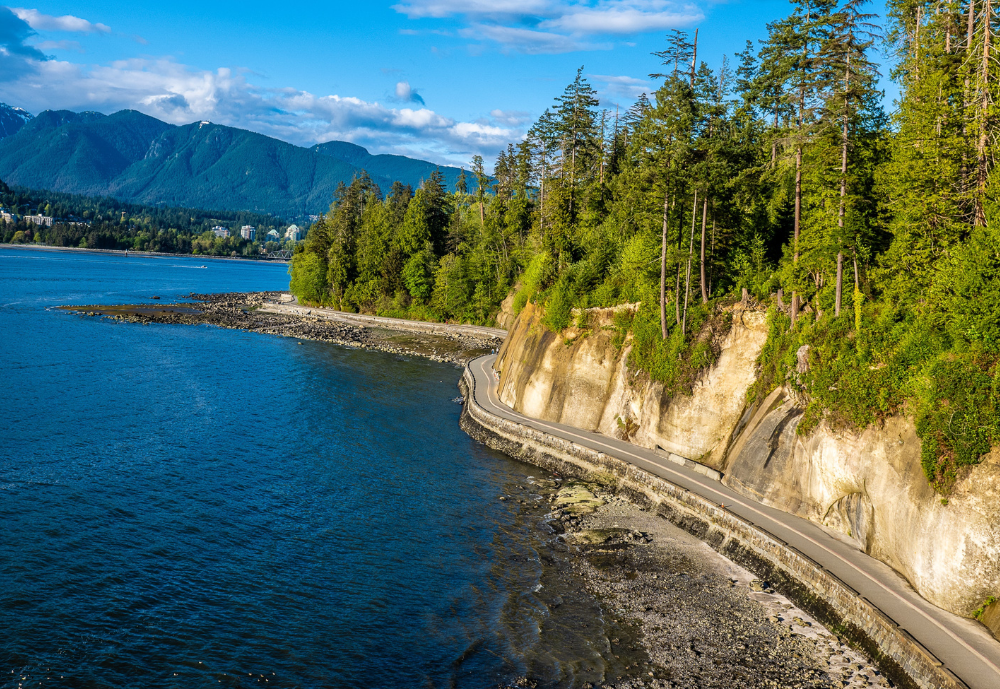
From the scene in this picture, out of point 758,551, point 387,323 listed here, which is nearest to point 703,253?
point 758,551

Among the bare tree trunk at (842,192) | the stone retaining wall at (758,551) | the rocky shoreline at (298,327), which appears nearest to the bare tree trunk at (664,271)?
the stone retaining wall at (758,551)

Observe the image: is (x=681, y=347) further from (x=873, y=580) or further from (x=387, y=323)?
(x=387, y=323)

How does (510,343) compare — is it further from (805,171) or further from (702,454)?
(805,171)

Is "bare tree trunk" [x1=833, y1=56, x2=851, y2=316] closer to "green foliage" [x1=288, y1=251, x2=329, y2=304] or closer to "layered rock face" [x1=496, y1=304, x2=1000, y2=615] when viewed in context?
"layered rock face" [x1=496, y1=304, x2=1000, y2=615]

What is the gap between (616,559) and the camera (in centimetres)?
2442

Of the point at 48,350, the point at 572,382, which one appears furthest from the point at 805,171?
the point at 48,350

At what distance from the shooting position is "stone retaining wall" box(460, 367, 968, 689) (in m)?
16.7

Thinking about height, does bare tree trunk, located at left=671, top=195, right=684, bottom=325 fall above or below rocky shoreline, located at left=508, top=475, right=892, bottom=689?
above

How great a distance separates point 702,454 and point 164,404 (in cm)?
3647

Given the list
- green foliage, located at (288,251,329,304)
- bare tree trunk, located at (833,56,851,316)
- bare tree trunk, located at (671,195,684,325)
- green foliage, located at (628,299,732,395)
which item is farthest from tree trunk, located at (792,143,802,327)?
green foliage, located at (288,251,329,304)

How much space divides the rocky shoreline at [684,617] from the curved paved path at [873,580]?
1.74 metres

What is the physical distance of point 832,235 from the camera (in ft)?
85.4

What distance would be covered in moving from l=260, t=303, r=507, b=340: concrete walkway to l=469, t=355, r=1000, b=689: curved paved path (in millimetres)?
47540

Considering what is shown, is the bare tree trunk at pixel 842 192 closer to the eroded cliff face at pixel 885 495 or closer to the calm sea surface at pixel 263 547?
the eroded cliff face at pixel 885 495
